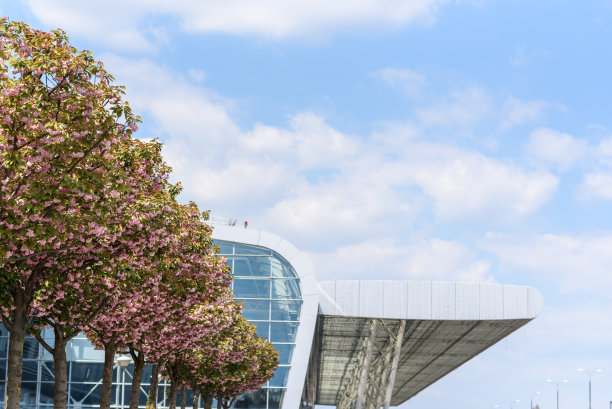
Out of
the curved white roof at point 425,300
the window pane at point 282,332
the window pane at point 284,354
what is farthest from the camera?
the curved white roof at point 425,300

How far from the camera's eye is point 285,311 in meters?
53.3

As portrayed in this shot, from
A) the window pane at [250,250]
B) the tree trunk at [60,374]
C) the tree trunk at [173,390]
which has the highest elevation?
the window pane at [250,250]

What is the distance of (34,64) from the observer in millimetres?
13570

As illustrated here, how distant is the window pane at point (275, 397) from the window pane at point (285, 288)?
5.84 meters

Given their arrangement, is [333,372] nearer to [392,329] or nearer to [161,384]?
[392,329]

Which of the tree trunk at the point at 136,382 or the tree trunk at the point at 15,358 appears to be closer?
the tree trunk at the point at 15,358

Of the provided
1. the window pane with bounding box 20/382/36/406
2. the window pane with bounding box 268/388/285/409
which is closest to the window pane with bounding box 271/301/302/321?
the window pane with bounding box 268/388/285/409

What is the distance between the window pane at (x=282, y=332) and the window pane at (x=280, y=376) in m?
1.77

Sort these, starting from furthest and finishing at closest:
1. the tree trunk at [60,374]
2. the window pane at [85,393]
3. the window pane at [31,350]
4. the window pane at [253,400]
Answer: the window pane at [253,400] < the window pane at [31,350] < the window pane at [85,393] < the tree trunk at [60,374]

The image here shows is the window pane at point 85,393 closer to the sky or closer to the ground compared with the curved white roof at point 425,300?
closer to the ground

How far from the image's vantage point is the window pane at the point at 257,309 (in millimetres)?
52844

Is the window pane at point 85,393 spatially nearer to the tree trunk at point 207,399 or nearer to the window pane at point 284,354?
the tree trunk at point 207,399

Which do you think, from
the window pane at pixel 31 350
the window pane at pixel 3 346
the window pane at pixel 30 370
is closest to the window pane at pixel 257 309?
the window pane at pixel 31 350

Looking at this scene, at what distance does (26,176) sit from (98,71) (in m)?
2.20
